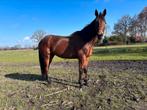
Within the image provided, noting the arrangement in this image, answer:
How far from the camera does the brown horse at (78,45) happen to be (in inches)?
255

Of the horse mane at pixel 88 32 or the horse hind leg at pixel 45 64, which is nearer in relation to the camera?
the horse mane at pixel 88 32

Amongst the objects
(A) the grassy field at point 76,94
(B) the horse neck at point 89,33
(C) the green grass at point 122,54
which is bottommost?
(A) the grassy field at point 76,94

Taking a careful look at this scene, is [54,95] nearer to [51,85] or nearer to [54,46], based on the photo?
[51,85]

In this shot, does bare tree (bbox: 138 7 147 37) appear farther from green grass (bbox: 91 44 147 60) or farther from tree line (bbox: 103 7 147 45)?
green grass (bbox: 91 44 147 60)

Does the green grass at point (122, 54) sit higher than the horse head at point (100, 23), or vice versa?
the horse head at point (100, 23)

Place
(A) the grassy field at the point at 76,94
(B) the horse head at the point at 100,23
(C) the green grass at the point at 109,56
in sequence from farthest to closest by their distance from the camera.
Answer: (C) the green grass at the point at 109,56 → (B) the horse head at the point at 100,23 → (A) the grassy field at the point at 76,94

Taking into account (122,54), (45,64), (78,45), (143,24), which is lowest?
(122,54)

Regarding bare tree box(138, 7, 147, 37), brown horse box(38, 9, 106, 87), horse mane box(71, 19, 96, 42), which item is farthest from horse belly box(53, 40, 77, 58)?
bare tree box(138, 7, 147, 37)

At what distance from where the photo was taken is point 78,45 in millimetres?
7090

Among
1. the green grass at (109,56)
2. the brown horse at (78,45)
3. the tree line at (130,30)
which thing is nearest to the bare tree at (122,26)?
the tree line at (130,30)

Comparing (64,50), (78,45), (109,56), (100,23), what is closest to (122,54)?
(109,56)

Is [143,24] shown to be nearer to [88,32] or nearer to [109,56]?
[109,56]

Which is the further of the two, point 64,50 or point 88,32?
point 64,50

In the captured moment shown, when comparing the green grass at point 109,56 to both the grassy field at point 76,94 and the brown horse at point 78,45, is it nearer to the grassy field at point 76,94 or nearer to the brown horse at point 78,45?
the grassy field at point 76,94
